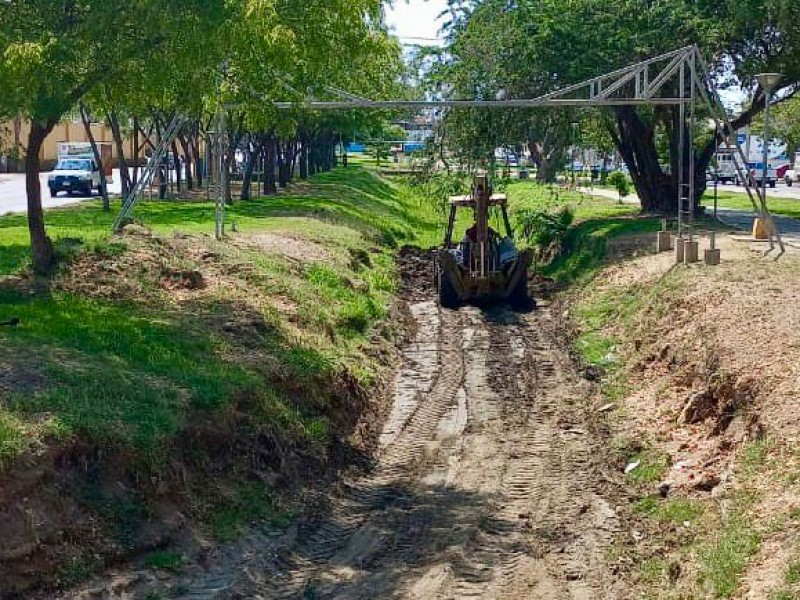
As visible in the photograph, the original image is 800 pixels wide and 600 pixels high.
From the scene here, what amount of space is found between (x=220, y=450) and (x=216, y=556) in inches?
66.8

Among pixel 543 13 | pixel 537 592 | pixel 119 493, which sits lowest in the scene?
pixel 537 592

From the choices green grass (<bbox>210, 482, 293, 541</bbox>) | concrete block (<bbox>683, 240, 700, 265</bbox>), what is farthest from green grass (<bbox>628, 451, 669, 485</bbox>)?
concrete block (<bbox>683, 240, 700, 265</bbox>)

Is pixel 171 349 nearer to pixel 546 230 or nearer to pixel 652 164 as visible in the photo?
pixel 546 230

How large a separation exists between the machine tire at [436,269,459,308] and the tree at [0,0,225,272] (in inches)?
444

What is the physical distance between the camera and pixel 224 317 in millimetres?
15875

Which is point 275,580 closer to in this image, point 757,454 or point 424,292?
point 757,454

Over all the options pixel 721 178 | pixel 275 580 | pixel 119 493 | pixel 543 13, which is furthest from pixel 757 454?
pixel 721 178

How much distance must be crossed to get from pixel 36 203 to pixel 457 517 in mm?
7823

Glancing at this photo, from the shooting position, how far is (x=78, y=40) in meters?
13.7

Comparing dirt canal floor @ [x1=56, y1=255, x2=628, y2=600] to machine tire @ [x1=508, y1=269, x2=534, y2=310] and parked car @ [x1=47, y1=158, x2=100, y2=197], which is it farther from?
parked car @ [x1=47, y1=158, x2=100, y2=197]

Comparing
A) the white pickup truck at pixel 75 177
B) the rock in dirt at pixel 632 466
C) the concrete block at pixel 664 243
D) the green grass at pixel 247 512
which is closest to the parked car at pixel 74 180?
the white pickup truck at pixel 75 177

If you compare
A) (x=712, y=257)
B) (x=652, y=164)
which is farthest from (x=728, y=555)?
(x=652, y=164)

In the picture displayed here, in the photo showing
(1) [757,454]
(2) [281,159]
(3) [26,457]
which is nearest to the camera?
(3) [26,457]

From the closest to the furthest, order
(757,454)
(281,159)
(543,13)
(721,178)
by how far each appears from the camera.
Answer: (757,454) < (543,13) < (281,159) < (721,178)
